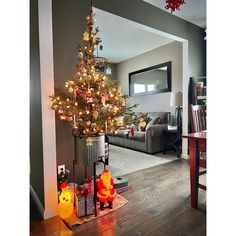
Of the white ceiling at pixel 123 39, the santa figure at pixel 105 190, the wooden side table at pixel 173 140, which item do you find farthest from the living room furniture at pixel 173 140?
the santa figure at pixel 105 190

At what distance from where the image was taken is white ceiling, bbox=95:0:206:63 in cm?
313

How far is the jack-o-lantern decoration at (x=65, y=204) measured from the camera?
6.03 ft

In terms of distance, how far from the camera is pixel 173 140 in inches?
173

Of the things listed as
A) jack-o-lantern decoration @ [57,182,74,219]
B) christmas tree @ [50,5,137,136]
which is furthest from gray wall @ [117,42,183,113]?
jack-o-lantern decoration @ [57,182,74,219]

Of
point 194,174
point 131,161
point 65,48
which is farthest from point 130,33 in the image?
point 194,174

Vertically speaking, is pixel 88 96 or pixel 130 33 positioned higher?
pixel 130 33

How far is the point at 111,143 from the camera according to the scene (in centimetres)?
568

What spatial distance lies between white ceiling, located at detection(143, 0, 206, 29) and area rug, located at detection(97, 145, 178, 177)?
2.77 m

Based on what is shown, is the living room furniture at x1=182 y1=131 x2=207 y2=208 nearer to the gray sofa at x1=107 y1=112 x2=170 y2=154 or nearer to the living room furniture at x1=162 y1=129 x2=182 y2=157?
the living room furniture at x1=162 y1=129 x2=182 y2=157

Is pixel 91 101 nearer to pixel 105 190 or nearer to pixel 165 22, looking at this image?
pixel 105 190

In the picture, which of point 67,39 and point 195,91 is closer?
point 67,39

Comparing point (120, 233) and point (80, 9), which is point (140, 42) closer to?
point (80, 9)
